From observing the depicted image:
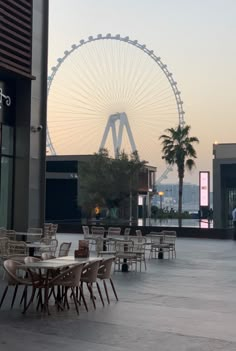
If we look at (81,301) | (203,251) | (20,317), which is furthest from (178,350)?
(203,251)

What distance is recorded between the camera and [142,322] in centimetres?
748

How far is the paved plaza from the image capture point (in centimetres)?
627

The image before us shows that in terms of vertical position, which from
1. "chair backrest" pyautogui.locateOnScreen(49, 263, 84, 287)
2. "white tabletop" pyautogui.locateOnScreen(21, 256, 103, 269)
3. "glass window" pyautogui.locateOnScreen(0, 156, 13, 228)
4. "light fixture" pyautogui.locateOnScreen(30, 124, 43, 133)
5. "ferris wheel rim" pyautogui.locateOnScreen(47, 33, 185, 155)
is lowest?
"chair backrest" pyautogui.locateOnScreen(49, 263, 84, 287)

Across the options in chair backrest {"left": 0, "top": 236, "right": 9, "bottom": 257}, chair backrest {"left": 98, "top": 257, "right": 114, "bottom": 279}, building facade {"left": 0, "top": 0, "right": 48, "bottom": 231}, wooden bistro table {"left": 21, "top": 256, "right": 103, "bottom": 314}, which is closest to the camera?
wooden bistro table {"left": 21, "top": 256, "right": 103, "bottom": 314}

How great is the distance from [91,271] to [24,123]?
11646 millimetres

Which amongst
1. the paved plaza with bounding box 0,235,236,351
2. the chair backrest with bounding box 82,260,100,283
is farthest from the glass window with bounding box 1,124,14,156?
the chair backrest with bounding box 82,260,100,283

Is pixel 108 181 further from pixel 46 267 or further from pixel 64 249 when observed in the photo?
pixel 46 267

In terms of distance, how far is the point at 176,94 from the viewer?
49.0m

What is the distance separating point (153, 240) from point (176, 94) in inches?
1266

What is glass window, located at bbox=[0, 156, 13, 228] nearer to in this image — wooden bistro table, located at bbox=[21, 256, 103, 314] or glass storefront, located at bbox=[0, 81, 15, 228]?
glass storefront, located at bbox=[0, 81, 15, 228]

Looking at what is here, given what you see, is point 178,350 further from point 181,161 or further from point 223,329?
point 181,161

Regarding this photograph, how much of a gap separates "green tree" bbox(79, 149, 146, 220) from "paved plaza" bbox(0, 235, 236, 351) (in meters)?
26.6

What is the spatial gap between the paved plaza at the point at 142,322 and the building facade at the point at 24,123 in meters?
8.57

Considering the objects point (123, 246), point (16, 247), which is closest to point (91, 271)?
point (123, 246)
